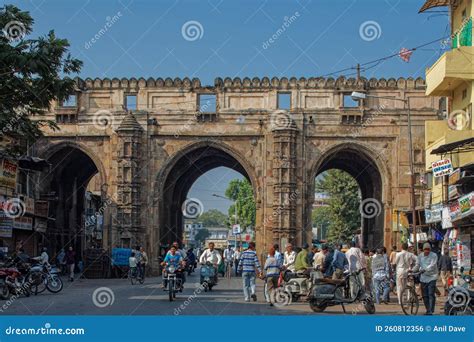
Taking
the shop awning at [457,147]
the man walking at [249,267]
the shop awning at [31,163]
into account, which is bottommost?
the man walking at [249,267]

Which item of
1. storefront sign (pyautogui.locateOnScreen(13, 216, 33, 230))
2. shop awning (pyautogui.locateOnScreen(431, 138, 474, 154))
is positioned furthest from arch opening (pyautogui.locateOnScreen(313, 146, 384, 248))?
shop awning (pyautogui.locateOnScreen(431, 138, 474, 154))

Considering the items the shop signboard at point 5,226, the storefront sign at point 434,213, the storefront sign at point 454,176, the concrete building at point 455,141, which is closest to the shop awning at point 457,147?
the concrete building at point 455,141

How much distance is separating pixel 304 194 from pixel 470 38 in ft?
45.2

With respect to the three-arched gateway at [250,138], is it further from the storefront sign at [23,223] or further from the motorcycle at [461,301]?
the motorcycle at [461,301]

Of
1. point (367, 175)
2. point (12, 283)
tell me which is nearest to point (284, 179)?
point (367, 175)

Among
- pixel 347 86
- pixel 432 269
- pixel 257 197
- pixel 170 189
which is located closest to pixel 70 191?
pixel 170 189

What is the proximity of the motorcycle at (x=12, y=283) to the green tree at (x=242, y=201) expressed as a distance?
66.6m

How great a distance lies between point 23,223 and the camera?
3416cm

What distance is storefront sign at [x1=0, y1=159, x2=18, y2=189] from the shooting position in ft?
101

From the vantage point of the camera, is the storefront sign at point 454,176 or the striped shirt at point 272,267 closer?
the striped shirt at point 272,267

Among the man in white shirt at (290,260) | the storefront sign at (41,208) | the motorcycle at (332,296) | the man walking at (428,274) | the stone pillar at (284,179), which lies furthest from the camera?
the stone pillar at (284,179)

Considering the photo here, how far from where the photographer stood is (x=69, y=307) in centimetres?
1769

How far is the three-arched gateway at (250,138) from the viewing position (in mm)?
38219

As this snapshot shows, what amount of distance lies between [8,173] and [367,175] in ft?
62.6
